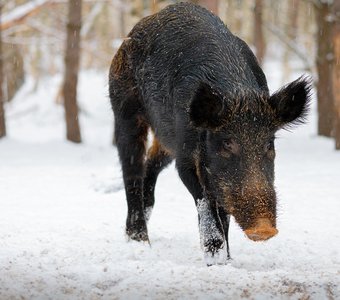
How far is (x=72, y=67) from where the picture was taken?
15711mm

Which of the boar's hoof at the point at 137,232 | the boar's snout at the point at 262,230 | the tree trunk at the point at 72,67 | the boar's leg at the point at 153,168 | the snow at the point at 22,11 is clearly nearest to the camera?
the boar's snout at the point at 262,230

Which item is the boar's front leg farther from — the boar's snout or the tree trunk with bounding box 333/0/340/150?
the tree trunk with bounding box 333/0/340/150

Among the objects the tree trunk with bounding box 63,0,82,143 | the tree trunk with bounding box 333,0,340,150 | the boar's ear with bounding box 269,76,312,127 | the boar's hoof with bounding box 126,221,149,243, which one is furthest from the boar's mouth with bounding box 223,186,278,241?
the tree trunk with bounding box 63,0,82,143

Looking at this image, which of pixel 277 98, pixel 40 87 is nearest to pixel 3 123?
pixel 277 98

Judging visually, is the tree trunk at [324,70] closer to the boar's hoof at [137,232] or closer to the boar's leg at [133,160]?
the boar's leg at [133,160]

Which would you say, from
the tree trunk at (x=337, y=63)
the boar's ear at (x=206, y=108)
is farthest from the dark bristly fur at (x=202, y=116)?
the tree trunk at (x=337, y=63)

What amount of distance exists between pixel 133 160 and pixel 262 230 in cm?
257

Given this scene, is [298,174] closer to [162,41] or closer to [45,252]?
[162,41]

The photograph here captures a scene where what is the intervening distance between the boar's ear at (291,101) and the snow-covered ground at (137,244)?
1.14 metres

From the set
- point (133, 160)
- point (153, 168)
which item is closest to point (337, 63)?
point (153, 168)

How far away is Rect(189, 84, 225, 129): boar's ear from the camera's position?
15.3 ft

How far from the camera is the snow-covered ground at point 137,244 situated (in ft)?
13.3

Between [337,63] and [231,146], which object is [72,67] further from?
[231,146]

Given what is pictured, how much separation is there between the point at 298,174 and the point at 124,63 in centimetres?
491
